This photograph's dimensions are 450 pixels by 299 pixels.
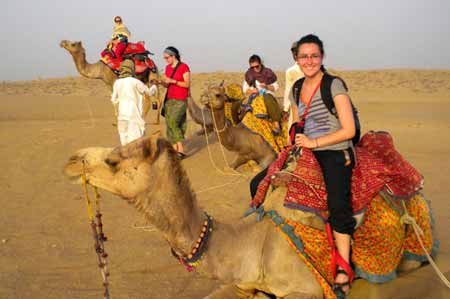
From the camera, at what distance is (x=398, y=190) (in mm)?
3568

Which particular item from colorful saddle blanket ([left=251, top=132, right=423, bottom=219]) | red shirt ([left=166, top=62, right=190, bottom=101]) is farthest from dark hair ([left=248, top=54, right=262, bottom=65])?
colorful saddle blanket ([left=251, top=132, right=423, bottom=219])

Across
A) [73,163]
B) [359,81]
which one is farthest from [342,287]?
[359,81]

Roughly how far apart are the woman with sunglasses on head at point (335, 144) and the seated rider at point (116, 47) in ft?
27.0

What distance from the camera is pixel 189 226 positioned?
9.97ft

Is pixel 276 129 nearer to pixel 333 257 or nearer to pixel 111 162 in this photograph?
pixel 333 257

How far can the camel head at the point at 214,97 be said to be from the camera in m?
7.77

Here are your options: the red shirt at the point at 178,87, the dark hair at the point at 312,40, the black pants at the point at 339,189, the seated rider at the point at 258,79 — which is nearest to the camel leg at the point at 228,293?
the black pants at the point at 339,189

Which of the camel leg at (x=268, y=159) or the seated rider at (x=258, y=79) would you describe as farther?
the seated rider at (x=258, y=79)

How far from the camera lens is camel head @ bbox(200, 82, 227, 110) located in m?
7.77

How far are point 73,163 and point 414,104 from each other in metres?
22.9

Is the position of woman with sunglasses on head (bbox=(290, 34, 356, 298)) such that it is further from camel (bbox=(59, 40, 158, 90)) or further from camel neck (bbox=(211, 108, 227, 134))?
camel (bbox=(59, 40, 158, 90))

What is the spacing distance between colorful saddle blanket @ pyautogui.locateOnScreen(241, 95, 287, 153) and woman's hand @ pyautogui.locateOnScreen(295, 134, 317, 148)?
5.47m

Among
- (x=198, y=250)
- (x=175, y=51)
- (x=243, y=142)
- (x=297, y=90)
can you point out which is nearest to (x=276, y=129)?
(x=243, y=142)

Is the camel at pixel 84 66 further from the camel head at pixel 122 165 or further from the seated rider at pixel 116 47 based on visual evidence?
the camel head at pixel 122 165
